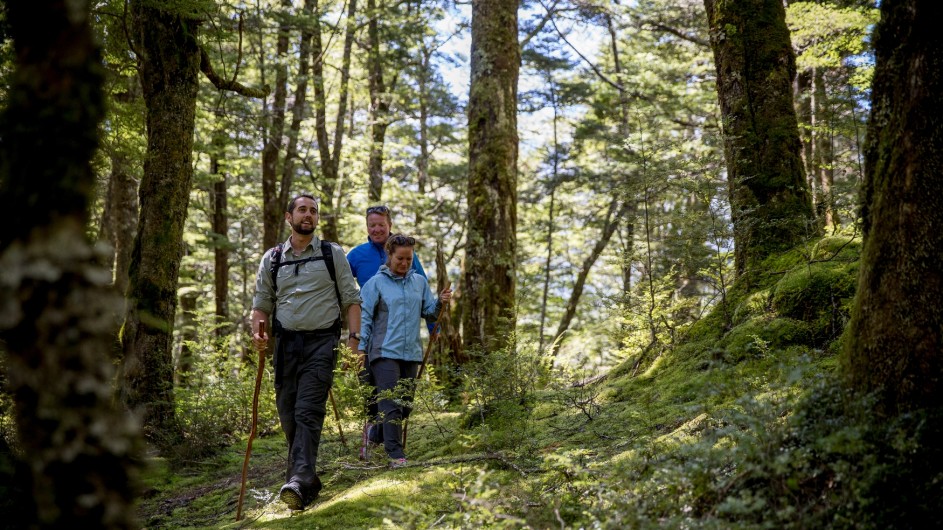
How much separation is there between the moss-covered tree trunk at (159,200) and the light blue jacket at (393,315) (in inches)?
118

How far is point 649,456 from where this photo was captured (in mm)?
3400

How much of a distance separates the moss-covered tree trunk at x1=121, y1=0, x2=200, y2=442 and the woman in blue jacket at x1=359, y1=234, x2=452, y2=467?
301 centimetres

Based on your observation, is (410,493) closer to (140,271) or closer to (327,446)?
(327,446)

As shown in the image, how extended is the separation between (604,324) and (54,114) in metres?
15.6

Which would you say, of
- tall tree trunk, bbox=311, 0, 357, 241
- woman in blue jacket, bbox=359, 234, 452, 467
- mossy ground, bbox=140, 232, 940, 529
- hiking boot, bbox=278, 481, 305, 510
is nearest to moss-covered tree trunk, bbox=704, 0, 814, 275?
mossy ground, bbox=140, 232, 940, 529

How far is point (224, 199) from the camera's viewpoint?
671 inches

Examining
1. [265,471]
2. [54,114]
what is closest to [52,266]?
[54,114]

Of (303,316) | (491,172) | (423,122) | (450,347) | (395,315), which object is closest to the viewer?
(303,316)

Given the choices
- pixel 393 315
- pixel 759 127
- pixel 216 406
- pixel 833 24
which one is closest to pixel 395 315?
pixel 393 315

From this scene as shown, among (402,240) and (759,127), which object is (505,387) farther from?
(759,127)

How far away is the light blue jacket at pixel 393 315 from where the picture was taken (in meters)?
6.37

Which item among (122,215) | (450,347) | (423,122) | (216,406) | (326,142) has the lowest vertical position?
(216,406)

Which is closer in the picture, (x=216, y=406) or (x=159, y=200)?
(x=159, y=200)

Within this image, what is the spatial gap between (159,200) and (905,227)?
7.78m
